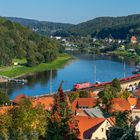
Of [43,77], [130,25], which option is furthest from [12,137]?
[130,25]

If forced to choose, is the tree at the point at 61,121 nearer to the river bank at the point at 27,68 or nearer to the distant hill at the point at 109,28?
the river bank at the point at 27,68

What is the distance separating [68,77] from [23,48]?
1846 cm

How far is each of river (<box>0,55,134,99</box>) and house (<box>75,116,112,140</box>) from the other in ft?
66.2

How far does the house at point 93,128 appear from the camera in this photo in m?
14.6

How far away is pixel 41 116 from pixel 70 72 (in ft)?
137

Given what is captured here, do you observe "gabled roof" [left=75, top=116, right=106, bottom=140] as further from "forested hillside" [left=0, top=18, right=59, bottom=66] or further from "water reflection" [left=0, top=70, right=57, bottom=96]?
"forested hillside" [left=0, top=18, right=59, bottom=66]

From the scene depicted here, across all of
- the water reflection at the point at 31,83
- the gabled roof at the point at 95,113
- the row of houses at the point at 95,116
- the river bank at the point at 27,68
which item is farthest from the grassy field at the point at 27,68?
the gabled roof at the point at 95,113

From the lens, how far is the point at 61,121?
9.56 m

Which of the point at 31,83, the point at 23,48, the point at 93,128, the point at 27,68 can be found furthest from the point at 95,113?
the point at 23,48

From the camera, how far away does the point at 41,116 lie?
10781mm

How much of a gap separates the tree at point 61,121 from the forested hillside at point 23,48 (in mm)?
46056

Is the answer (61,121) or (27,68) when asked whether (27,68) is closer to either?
(27,68)

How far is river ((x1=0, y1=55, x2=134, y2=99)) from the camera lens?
39.6 meters

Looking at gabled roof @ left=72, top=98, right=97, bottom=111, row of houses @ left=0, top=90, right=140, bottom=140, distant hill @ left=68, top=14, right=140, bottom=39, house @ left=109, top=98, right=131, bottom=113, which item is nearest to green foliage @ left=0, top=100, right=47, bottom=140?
row of houses @ left=0, top=90, right=140, bottom=140
